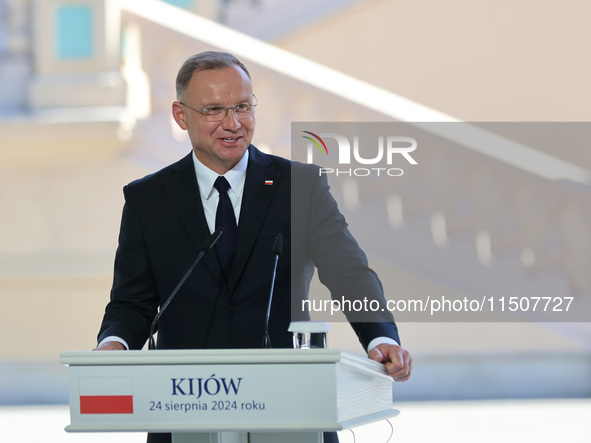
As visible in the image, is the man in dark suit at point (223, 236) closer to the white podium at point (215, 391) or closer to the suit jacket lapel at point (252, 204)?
the suit jacket lapel at point (252, 204)

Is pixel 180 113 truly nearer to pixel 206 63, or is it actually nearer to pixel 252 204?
pixel 206 63

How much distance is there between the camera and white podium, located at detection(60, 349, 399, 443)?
1.72m

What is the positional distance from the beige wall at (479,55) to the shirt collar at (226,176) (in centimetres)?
575

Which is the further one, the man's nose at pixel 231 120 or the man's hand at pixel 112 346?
the man's nose at pixel 231 120

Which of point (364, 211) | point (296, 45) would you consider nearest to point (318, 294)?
point (364, 211)

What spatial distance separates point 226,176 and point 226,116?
5.9 inches

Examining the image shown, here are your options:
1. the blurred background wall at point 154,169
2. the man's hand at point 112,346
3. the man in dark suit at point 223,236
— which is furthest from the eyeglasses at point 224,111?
the blurred background wall at point 154,169

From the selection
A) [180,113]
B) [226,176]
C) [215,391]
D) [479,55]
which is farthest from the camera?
[479,55]

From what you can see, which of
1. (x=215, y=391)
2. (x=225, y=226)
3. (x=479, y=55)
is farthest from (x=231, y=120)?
(x=479, y=55)

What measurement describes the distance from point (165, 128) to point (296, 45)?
262 cm

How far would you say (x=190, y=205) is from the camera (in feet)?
7.86

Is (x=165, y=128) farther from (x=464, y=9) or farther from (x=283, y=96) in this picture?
(x=464, y=9)

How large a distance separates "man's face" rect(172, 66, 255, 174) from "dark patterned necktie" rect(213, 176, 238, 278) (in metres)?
0.07

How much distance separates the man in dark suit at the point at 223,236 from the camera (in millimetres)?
2275
